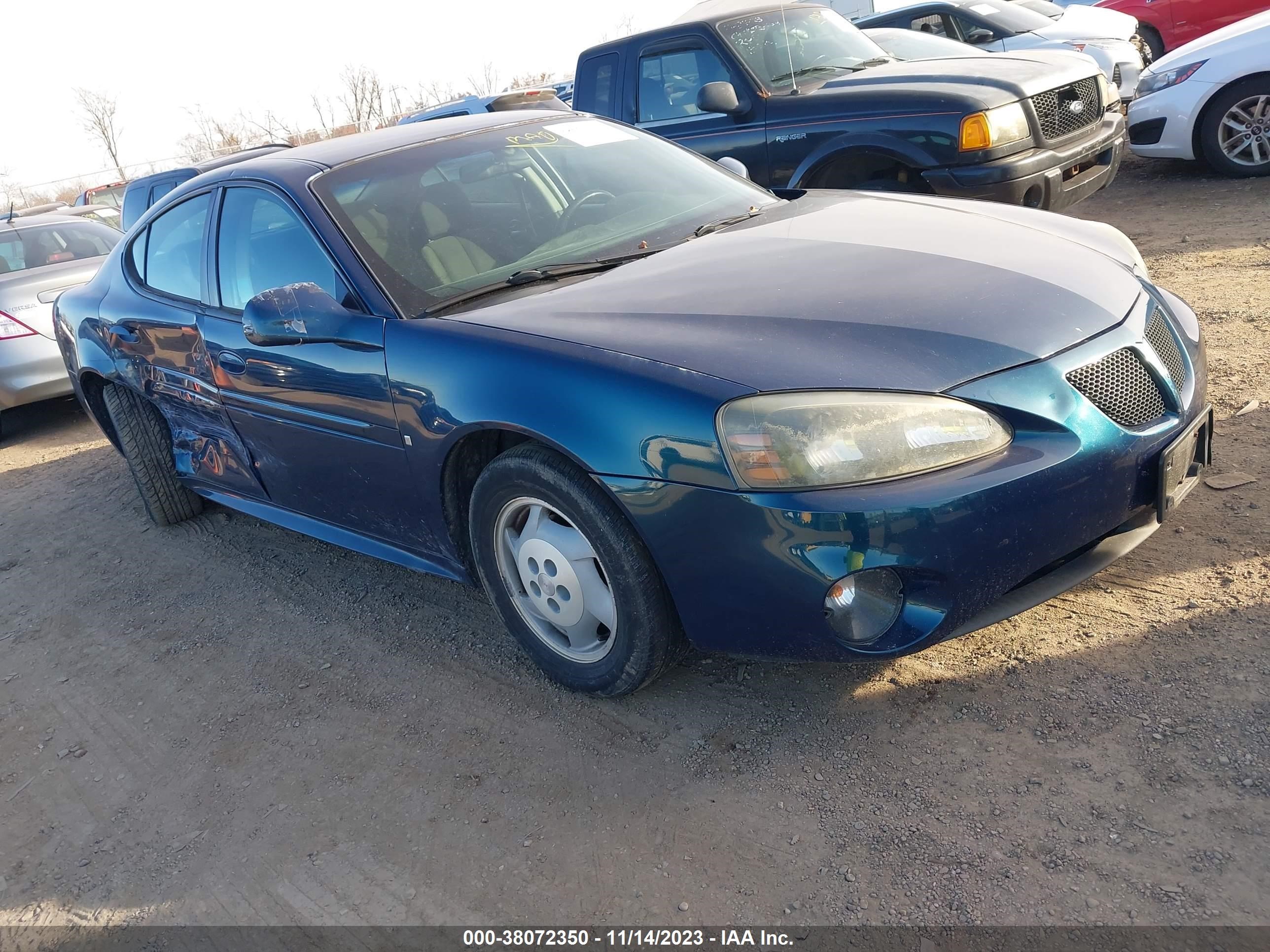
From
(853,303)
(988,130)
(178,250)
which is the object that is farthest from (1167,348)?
(178,250)

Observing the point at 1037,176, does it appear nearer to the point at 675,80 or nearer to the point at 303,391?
the point at 675,80

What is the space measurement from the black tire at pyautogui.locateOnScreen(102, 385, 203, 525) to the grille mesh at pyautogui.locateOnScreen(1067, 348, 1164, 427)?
3.76 meters

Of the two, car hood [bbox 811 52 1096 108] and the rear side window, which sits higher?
the rear side window

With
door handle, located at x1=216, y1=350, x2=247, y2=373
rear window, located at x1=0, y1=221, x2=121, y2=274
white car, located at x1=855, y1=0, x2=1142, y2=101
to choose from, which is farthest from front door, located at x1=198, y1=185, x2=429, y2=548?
white car, located at x1=855, y1=0, x2=1142, y2=101

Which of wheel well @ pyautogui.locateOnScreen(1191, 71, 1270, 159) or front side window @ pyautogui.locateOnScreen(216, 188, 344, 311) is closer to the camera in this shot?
front side window @ pyautogui.locateOnScreen(216, 188, 344, 311)

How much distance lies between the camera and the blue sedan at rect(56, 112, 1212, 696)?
2301 millimetres

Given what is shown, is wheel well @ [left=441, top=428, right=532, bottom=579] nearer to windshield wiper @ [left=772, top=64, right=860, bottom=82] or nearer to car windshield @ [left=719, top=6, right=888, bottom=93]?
car windshield @ [left=719, top=6, right=888, bottom=93]

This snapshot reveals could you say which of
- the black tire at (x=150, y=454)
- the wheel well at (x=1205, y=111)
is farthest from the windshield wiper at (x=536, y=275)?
the wheel well at (x=1205, y=111)

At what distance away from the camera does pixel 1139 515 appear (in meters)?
2.54

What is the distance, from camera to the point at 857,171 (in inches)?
244

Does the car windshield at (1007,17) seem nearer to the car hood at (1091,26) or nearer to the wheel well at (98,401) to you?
the car hood at (1091,26)

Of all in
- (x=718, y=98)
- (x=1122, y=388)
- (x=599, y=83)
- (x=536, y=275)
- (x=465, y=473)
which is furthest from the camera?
(x=599, y=83)

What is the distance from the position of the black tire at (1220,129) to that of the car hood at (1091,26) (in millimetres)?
2832

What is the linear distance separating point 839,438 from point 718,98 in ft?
15.2
